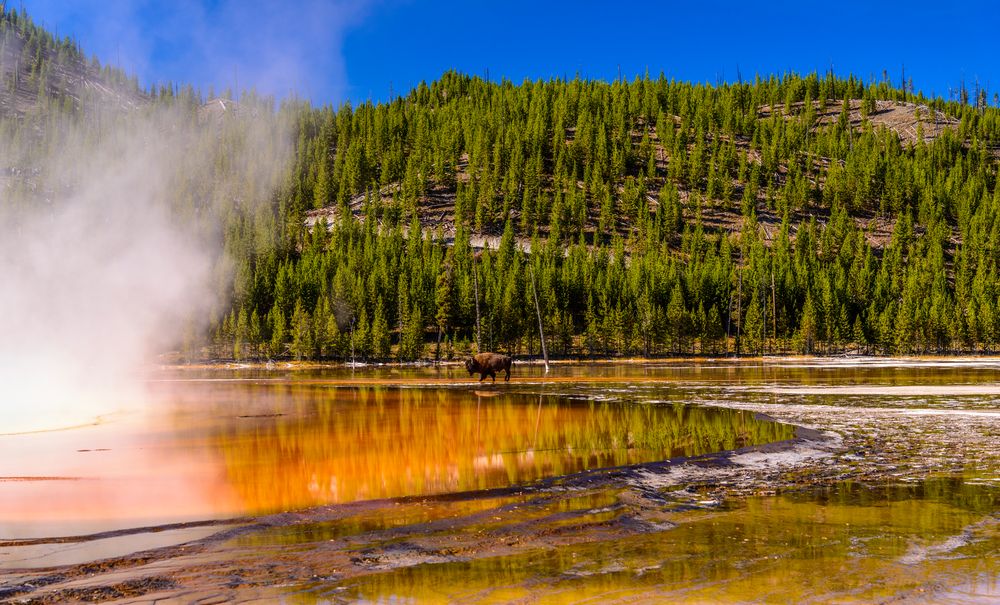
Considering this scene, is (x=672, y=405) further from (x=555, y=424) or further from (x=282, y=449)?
(x=282, y=449)

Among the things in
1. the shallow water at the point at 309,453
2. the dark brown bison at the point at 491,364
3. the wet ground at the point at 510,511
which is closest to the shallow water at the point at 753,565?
the wet ground at the point at 510,511

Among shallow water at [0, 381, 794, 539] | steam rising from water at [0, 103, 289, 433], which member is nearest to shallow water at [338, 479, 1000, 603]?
shallow water at [0, 381, 794, 539]

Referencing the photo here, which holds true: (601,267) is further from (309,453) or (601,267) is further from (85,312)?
(309,453)

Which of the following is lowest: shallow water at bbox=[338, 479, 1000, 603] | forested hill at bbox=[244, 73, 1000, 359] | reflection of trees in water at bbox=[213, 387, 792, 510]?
reflection of trees in water at bbox=[213, 387, 792, 510]

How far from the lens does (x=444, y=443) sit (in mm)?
17859

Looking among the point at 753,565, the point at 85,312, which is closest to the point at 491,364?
the point at 753,565

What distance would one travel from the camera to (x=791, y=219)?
186375 millimetres

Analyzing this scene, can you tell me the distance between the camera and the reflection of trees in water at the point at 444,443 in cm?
1298

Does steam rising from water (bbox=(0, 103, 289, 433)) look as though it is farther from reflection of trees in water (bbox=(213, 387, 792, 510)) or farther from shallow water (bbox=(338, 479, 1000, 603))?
→ shallow water (bbox=(338, 479, 1000, 603))

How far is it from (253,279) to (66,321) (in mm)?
73053

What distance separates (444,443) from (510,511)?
7.61 metres

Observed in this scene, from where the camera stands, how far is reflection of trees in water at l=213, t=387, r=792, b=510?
511 inches

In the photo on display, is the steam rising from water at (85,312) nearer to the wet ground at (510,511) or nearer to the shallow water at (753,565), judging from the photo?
the wet ground at (510,511)

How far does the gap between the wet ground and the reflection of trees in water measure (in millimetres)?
108
